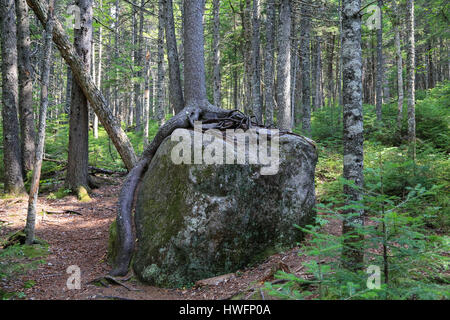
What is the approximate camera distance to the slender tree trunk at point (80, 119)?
28.0 feet

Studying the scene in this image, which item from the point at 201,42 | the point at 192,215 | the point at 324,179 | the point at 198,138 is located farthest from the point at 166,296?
the point at 324,179

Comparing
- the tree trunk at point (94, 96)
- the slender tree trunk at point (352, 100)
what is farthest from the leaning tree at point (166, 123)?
the slender tree trunk at point (352, 100)

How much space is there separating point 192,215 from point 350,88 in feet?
9.86

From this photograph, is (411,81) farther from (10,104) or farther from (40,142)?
(10,104)

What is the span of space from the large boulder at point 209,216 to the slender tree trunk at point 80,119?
4.67 m

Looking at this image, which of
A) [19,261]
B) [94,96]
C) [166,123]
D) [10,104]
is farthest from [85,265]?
[10,104]

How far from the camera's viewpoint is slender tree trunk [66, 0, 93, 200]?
8539 millimetres

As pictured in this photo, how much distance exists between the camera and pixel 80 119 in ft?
29.1

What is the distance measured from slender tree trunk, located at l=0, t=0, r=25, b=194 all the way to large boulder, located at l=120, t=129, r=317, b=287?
5.59m

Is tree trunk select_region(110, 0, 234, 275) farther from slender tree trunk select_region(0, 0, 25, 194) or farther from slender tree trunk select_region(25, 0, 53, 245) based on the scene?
slender tree trunk select_region(0, 0, 25, 194)

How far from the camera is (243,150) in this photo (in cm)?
537

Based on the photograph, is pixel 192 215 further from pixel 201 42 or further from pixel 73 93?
pixel 73 93

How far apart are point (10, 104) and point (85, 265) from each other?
6.47m

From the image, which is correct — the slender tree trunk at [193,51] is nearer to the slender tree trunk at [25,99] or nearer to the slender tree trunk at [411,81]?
the slender tree trunk at [25,99]
